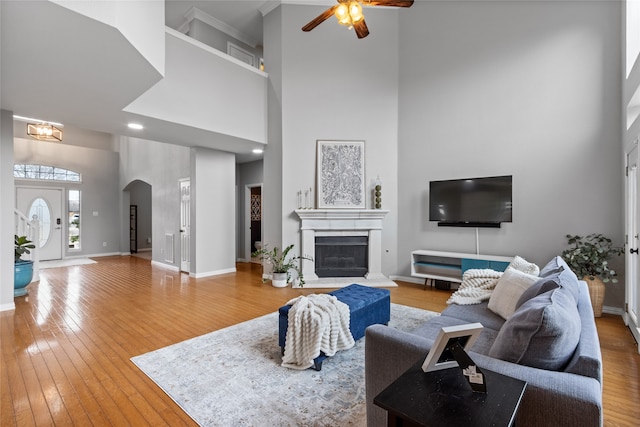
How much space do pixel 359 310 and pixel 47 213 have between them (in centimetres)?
964

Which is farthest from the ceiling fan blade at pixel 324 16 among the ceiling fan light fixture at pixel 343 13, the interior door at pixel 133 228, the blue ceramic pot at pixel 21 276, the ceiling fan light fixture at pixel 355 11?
the interior door at pixel 133 228

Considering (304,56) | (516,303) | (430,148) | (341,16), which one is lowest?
(516,303)

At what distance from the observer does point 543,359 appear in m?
1.27

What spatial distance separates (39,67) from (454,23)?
573cm

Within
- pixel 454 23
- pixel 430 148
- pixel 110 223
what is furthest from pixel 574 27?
pixel 110 223

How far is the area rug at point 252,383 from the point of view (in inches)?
76.8

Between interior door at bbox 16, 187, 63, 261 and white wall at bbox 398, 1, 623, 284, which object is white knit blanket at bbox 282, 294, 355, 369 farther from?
interior door at bbox 16, 187, 63, 261

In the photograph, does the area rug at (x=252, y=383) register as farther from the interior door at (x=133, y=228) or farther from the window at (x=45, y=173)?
the interior door at (x=133, y=228)

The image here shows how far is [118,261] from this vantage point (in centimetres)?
830

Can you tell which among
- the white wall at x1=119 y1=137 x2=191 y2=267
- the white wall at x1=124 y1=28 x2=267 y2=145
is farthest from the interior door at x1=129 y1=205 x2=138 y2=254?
the white wall at x1=124 y1=28 x2=267 y2=145

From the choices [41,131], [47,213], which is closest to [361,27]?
[41,131]

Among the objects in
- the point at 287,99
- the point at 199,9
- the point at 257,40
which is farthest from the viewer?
the point at 257,40

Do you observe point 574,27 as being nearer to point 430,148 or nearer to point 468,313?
point 430,148

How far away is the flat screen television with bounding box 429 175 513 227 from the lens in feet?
15.2
